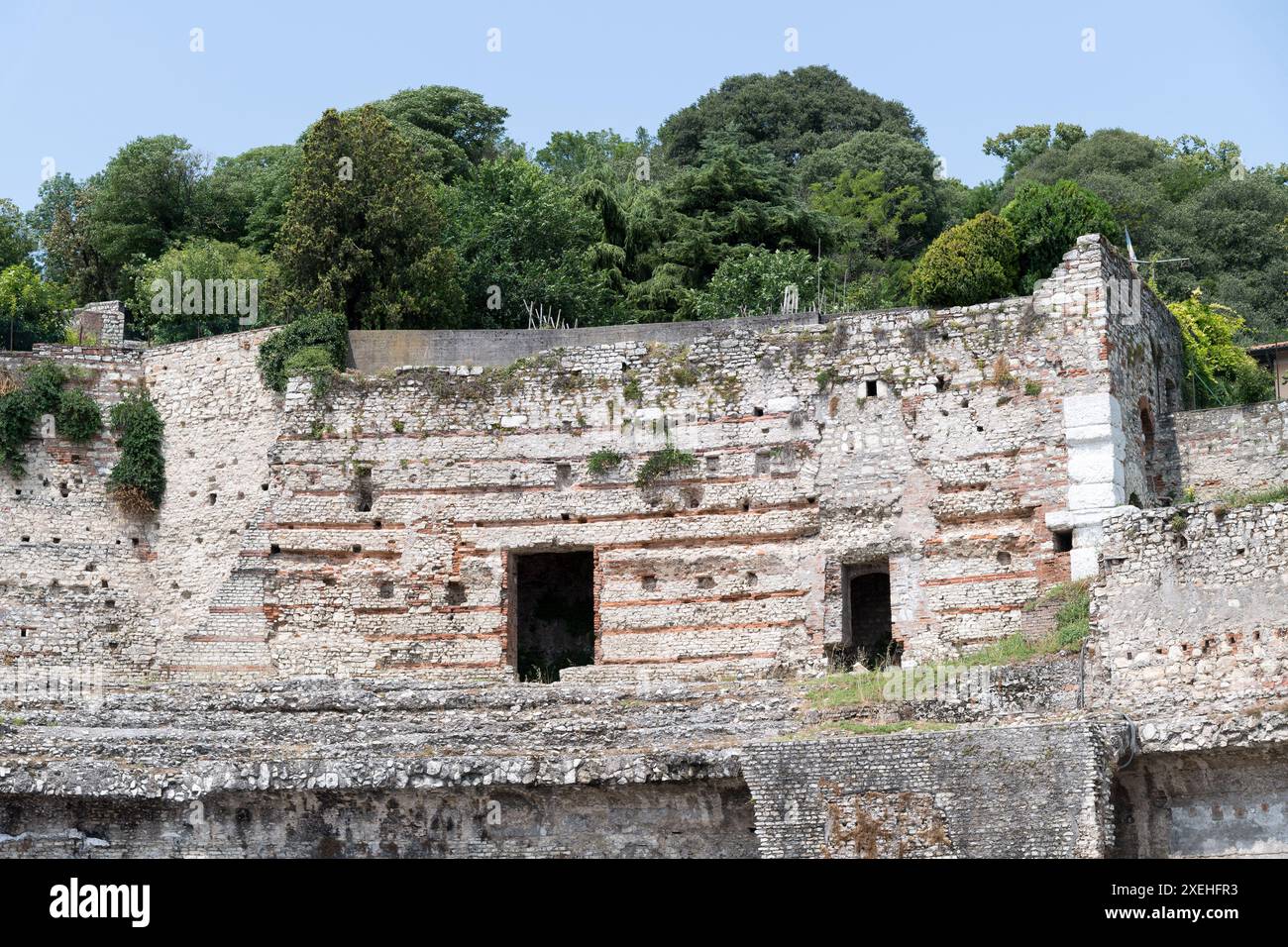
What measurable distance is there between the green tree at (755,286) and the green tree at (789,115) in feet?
54.2

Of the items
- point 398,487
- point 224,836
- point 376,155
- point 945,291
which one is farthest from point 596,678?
point 376,155

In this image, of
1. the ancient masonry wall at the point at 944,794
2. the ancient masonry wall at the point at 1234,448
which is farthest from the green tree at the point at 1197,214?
the ancient masonry wall at the point at 944,794

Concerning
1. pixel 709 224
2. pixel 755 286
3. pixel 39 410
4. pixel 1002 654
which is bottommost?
pixel 1002 654

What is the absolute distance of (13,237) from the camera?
152 feet

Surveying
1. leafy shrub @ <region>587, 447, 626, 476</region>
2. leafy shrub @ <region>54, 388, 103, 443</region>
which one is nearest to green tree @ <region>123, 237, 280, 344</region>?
leafy shrub @ <region>54, 388, 103, 443</region>

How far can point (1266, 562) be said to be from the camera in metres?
22.2

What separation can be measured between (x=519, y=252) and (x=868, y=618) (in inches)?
435

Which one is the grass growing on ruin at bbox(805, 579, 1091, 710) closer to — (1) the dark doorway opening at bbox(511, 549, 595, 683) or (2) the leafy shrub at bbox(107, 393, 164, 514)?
(1) the dark doorway opening at bbox(511, 549, 595, 683)

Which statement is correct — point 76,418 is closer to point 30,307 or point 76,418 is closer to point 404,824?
point 30,307

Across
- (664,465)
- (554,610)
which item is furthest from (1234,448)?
(554,610)

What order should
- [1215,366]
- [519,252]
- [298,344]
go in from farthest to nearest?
1. [519,252]
2. [1215,366]
3. [298,344]

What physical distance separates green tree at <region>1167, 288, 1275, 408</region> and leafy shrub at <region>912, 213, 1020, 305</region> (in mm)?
2976

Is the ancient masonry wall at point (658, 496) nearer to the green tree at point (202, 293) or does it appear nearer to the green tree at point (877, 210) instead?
the green tree at point (202, 293)

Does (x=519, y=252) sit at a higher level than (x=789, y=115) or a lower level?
lower
